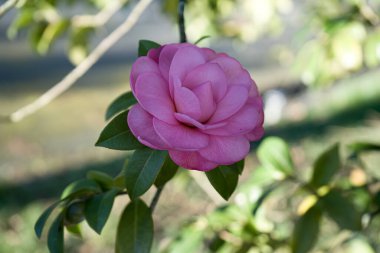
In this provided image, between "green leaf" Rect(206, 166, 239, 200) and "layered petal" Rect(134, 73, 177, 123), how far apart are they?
12 cm

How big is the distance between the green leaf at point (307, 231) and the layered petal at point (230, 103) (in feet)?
1.87

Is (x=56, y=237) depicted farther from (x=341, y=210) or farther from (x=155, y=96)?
(x=341, y=210)

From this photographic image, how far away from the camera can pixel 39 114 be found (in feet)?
21.5

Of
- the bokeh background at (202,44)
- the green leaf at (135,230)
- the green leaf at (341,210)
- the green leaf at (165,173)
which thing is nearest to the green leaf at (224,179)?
the green leaf at (165,173)

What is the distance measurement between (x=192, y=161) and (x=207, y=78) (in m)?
0.11

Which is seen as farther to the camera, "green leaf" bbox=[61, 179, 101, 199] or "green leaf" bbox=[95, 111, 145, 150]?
"green leaf" bbox=[61, 179, 101, 199]

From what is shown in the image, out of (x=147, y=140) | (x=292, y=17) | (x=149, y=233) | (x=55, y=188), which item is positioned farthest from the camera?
(x=292, y=17)

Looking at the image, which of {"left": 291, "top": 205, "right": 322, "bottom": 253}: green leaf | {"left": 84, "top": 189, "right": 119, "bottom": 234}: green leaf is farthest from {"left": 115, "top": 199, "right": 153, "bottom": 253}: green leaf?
{"left": 291, "top": 205, "right": 322, "bottom": 253}: green leaf

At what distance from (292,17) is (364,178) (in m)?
7.05

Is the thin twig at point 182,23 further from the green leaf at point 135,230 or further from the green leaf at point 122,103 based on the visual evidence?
the green leaf at point 135,230

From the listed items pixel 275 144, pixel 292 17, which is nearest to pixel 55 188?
pixel 275 144

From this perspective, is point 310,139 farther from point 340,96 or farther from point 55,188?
point 55,188

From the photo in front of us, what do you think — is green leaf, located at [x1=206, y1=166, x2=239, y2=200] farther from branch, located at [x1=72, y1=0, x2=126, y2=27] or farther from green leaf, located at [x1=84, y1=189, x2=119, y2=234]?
branch, located at [x1=72, y1=0, x2=126, y2=27]

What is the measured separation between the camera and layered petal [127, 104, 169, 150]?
657mm
